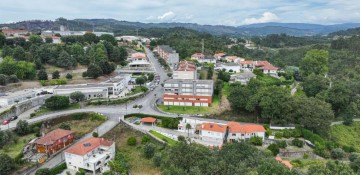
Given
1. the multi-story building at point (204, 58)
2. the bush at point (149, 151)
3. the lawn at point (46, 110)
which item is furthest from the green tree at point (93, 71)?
the bush at point (149, 151)

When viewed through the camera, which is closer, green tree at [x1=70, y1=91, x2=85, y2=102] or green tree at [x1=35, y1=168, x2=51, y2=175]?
green tree at [x1=35, y1=168, x2=51, y2=175]

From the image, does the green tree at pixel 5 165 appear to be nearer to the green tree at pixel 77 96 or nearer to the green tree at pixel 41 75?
the green tree at pixel 77 96

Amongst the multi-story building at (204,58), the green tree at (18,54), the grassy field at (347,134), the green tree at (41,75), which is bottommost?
the grassy field at (347,134)

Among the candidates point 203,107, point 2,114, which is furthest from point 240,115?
point 2,114

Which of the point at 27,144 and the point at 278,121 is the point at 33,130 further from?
the point at 278,121

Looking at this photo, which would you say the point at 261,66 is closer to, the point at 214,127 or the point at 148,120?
the point at 214,127

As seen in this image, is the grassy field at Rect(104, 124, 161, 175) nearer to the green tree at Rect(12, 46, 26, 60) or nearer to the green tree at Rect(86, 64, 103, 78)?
the green tree at Rect(86, 64, 103, 78)

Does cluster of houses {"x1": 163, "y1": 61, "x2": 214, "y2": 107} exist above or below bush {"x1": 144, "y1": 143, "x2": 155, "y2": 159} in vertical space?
above

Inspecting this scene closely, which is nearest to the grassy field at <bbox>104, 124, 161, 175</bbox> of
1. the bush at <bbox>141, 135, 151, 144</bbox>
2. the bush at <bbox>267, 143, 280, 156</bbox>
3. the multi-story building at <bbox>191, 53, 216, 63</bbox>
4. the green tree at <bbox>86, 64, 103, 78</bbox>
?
the bush at <bbox>141, 135, 151, 144</bbox>

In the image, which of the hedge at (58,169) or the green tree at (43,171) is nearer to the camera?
the green tree at (43,171)
